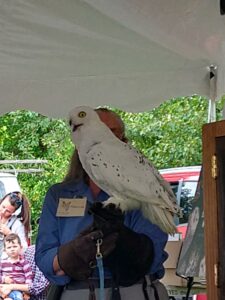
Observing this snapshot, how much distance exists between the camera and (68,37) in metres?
2.61

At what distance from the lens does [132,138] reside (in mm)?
7121

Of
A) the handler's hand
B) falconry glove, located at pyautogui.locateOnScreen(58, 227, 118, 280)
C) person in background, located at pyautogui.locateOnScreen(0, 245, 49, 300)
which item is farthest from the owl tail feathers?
the handler's hand

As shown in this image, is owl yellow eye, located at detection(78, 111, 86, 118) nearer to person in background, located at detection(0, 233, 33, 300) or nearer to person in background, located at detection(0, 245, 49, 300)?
person in background, located at detection(0, 245, 49, 300)

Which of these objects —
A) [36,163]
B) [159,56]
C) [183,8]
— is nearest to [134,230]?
[183,8]

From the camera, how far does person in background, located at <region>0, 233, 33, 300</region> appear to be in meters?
4.38

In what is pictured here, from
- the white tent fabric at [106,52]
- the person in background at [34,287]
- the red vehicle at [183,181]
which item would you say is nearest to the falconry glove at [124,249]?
the white tent fabric at [106,52]

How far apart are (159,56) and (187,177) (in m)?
2.87

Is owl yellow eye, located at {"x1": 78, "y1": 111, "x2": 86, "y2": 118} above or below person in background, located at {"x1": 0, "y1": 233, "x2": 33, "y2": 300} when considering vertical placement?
above

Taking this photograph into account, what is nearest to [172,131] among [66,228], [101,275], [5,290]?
[5,290]

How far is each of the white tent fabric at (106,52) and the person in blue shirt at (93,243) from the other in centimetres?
63

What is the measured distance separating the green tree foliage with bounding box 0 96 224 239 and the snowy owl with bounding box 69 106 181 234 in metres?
4.47

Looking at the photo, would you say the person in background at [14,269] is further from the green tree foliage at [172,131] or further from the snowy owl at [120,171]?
the snowy owl at [120,171]

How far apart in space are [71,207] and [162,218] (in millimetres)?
269

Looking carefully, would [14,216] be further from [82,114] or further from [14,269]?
[82,114]
